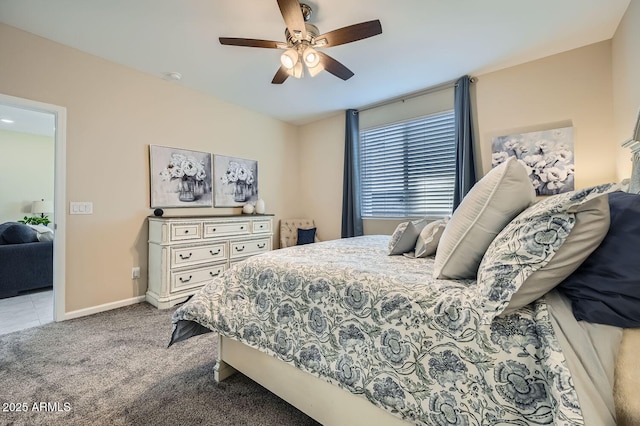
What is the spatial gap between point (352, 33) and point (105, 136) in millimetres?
2752

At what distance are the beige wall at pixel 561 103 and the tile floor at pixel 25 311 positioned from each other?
4996 millimetres

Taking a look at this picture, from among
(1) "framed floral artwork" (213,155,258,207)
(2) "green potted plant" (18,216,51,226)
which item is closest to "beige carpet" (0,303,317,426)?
(1) "framed floral artwork" (213,155,258,207)

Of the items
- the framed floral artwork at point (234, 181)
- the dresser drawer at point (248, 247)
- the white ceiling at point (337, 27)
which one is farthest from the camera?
the framed floral artwork at point (234, 181)

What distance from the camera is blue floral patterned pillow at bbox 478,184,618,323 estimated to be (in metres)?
0.76

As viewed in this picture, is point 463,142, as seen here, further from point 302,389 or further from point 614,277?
point 302,389

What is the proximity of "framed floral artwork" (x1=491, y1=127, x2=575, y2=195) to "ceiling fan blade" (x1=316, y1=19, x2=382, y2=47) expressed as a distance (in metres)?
1.97

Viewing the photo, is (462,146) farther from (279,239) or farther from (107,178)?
(107,178)

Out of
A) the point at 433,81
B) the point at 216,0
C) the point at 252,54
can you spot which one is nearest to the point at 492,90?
the point at 433,81

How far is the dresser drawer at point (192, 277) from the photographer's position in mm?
3006

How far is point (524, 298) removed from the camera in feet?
2.71

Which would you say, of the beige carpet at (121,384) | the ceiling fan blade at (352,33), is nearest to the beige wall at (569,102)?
the ceiling fan blade at (352,33)

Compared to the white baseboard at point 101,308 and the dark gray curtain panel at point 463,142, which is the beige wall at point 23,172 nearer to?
the white baseboard at point 101,308

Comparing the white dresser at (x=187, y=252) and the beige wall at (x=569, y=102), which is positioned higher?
the beige wall at (x=569, y=102)

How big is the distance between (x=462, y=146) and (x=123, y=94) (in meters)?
3.95
